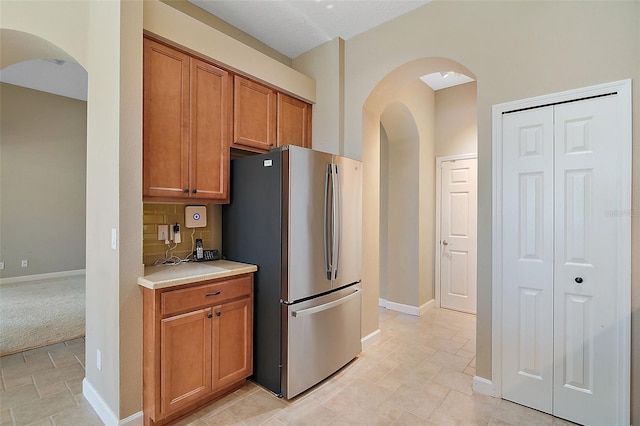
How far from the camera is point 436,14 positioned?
8.57 ft

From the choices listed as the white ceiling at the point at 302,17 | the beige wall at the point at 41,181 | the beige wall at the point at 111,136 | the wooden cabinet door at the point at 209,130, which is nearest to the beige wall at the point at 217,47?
the beige wall at the point at 111,136

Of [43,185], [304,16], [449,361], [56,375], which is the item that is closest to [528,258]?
[449,361]

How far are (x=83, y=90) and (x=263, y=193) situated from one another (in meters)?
5.43

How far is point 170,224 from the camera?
8.46ft

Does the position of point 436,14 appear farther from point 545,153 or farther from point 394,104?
point 545,153

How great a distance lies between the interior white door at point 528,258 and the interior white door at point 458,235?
7.06 feet

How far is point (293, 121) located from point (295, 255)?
1536 mm

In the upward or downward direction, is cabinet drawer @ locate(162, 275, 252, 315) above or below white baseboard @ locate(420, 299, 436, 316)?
above

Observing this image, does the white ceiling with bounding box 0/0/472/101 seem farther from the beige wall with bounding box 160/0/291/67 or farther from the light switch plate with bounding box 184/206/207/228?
the light switch plate with bounding box 184/206/207/228

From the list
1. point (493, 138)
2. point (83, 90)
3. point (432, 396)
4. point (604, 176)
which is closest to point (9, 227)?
point (83, 90)

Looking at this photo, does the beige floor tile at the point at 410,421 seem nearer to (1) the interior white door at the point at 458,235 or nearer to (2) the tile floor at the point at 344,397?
(2) the tile floor at the point at 344,397

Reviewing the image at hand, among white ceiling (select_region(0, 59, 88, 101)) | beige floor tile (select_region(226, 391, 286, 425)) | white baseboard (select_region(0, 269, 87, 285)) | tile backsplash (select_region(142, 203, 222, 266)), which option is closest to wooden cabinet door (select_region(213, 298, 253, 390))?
beige floor tile (select_region(226, 391, 286, 425))

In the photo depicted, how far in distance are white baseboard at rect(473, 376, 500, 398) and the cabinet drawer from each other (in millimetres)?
1901

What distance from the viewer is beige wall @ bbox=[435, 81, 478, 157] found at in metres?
4.29
